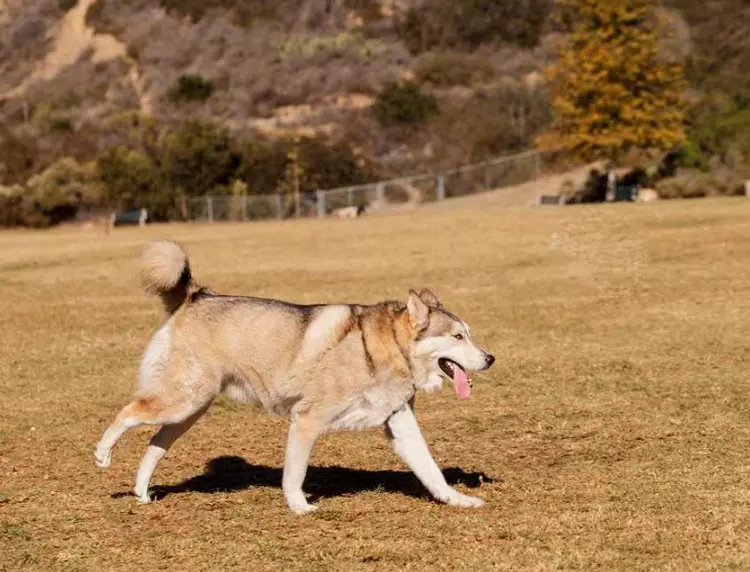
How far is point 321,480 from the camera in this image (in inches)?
355

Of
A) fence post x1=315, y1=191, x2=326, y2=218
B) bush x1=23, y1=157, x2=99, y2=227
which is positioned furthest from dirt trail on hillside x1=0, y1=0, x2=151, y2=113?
fence post x1=315, y1=191, x2=326, y2=218

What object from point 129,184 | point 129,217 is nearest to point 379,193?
point 129,217

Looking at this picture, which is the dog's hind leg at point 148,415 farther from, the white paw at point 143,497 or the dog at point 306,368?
the white paw at point 143,497

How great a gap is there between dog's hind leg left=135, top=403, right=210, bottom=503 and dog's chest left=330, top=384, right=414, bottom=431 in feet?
3.57

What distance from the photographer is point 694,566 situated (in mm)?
6594

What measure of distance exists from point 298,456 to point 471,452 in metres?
2.47

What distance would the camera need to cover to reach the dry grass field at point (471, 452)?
23.3 feet

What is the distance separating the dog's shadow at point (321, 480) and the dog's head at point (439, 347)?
0.98m

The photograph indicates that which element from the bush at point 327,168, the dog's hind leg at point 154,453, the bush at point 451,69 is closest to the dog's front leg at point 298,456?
the dog's hind leg at point 154,453

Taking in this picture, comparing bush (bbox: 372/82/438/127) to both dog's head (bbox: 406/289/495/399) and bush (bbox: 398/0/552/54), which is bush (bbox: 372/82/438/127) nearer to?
bush (bbox: 398/0/552/54)

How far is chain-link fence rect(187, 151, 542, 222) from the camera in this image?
Answer: 59438 millimetres

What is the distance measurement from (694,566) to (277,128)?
7448 cm

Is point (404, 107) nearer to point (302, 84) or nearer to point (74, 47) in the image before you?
point (302, 84)

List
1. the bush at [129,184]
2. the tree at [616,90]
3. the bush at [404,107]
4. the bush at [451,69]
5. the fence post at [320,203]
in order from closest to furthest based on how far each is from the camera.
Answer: the tree at [616,90] < the fence post at [320,203] < the bush at [129,184] < the bush at [404,107] < the bush at [451,69]
